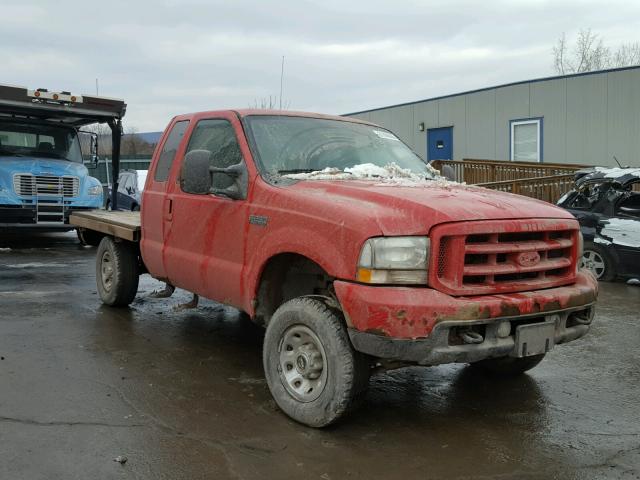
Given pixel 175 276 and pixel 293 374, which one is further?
pixel 175 276

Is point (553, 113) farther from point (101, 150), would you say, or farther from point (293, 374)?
point (293, 374)

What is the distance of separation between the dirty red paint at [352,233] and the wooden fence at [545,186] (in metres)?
10.4

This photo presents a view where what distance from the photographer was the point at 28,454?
11.3ft

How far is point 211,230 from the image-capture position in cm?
486

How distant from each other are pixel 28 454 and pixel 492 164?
1490cm

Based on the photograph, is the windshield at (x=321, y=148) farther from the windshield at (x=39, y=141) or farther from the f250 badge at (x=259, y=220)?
the windshield at (x=39, y=141)

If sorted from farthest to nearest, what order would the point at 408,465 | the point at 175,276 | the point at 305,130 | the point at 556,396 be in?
the point at 175,276 < the point at 305,130 < the point at 556,396 < the point at 408,465

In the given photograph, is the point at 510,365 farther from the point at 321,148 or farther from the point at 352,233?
the point at 321,148

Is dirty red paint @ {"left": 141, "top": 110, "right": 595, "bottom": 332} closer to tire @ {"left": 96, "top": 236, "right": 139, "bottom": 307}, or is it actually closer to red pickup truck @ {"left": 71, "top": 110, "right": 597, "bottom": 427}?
red pickup truck @ {"left": 71, "top": 110, "right": 597, "bottom": 427}

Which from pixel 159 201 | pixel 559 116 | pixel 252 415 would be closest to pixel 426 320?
pixel 252 415

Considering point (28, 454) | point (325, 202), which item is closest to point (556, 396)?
point (325, 202)

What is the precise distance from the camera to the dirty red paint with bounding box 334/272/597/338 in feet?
11.1

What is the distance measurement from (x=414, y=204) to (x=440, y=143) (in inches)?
687

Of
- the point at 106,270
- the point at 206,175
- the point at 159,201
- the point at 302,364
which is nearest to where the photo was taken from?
the point at 302,364
